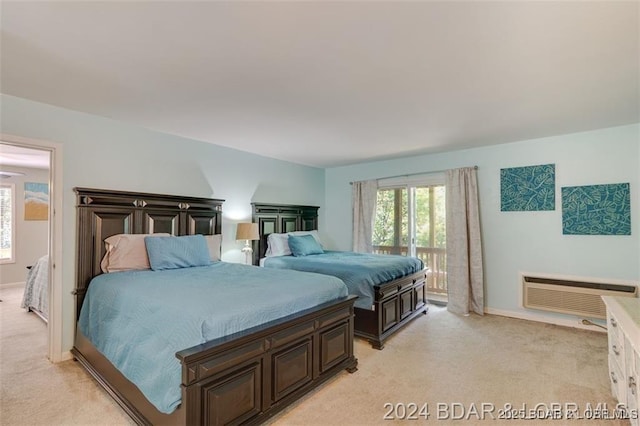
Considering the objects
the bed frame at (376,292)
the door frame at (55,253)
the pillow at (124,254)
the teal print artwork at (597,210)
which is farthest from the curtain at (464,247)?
the door frame at (55,253)

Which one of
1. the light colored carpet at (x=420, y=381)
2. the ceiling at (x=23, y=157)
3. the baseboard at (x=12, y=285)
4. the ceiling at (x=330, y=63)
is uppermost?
the ceiling at (x=330, y=63)

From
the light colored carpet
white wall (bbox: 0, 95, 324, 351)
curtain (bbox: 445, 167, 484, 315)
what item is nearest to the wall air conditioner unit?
the light colored carpet

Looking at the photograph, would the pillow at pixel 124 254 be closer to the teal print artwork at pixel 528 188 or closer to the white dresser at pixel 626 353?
the white dresser at pixel 626 353

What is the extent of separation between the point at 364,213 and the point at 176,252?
3342mm

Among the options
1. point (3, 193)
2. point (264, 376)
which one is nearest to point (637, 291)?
point (264, 376)

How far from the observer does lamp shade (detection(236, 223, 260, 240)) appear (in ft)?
13.8

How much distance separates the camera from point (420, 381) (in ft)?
8.23

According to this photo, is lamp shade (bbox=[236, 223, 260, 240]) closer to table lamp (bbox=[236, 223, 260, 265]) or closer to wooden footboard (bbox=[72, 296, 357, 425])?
table lamp (bbox=[236, 223, 260, 265])

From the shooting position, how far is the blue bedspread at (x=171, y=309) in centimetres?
169

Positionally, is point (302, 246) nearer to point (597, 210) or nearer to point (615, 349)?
point (615, 349)

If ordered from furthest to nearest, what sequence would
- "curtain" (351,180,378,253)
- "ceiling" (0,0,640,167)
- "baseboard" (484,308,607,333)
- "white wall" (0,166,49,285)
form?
"white wall" (0,166,49,285) → "curtain" (351,180,378,253) → "baseboard" (484,308,607,333) → "ceiling" (0,0,640,167)

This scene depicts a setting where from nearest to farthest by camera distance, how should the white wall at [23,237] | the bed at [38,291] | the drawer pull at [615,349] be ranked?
the drawer pull at [615,349], the bed at [38,291], the white wall at [23,237]

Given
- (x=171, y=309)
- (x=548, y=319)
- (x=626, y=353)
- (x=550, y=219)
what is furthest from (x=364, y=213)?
(x=171, y=309)

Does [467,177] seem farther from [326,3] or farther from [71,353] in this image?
[71,353]
